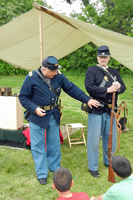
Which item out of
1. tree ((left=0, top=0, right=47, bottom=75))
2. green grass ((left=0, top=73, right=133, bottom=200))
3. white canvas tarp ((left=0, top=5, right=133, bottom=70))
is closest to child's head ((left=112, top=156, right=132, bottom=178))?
green grass ((left=0, top=73, right=133, bottom=200))

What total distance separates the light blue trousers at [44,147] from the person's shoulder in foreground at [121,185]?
4.49 feet

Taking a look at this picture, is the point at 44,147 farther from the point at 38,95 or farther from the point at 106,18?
the point at 106,18

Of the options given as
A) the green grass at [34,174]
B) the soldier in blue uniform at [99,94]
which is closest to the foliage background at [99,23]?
the green grass at [34,174]

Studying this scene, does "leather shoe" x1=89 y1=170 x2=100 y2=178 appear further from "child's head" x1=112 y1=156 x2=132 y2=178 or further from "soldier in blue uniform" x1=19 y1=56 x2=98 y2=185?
"child's head" x1=112 y1=156 x2=132 y2=178

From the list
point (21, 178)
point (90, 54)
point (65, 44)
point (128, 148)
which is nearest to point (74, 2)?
point (90, 54)

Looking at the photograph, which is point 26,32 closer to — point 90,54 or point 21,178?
point 21,178

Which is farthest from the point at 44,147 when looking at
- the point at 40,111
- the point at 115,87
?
the point at 115,87

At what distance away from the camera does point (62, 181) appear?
1.81 metres

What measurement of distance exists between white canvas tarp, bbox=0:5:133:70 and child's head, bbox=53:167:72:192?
2.25 m

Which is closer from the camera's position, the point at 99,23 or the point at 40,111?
the point at 40,111

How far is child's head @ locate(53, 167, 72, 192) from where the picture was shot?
179cm

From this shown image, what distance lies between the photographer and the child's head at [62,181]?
179cm

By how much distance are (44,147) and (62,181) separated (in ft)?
5.02

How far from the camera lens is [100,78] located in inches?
129
